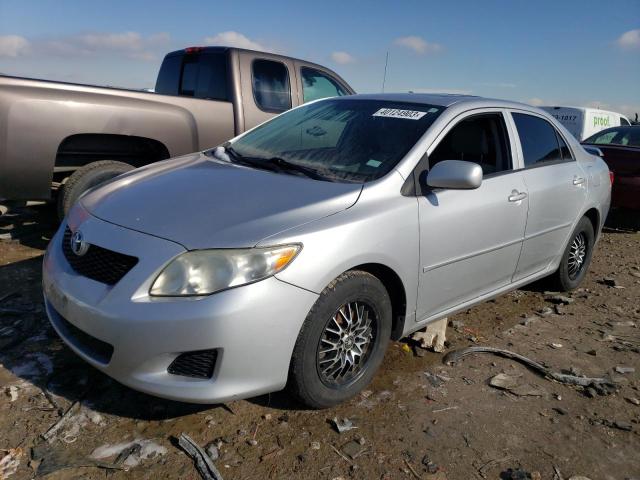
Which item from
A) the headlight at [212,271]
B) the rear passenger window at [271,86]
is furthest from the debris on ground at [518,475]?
the rear passenger window at [271,86]

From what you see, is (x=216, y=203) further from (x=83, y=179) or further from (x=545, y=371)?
(x=83, y=179)

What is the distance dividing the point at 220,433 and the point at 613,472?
1.83m

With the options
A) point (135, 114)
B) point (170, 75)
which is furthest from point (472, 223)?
point (170, 75)

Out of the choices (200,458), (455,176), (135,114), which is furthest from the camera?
(135,114)

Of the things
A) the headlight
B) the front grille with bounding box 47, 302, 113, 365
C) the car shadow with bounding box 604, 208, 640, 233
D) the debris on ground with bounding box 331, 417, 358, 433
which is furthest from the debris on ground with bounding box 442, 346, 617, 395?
the car shadow with bounding box 604, 208, 640, 233

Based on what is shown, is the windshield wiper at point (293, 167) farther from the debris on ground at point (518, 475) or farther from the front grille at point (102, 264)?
the debris on ground at point (518, 475)

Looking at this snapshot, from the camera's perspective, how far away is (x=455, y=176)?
2.87 metres

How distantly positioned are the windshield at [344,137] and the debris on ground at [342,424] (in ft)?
4.11

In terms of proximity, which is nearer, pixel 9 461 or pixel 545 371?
pixel 9 461

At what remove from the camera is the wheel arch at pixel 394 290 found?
2742mm

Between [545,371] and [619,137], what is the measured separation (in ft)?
20.2

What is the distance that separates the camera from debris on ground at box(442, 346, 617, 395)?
10.4 feet

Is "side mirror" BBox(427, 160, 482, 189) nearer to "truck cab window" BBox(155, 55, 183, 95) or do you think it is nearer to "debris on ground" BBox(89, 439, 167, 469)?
"debris on ground" BBox(89, 439, 167, 469)

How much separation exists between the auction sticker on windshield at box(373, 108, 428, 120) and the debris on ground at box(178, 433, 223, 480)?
7.31 feet
